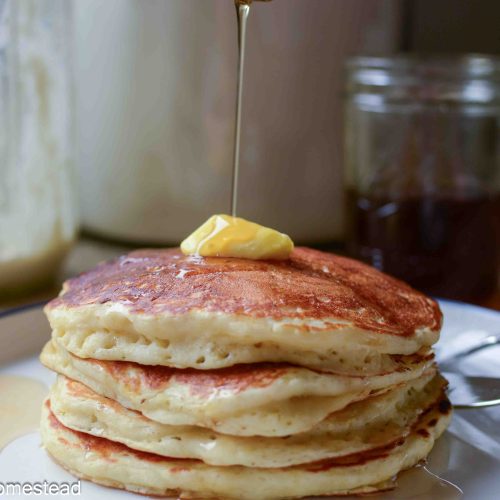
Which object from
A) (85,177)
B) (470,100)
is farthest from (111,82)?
(470,100)

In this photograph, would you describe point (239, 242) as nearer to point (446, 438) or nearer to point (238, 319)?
point (238, 319)

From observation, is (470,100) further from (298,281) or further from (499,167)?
(298,281)

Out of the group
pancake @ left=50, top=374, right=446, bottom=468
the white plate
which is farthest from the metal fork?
pancake @ left=50, top=374, right=446, bottom=468

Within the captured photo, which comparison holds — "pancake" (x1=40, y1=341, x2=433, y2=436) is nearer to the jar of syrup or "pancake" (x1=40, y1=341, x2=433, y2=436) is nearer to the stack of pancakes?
the stack of pancakes

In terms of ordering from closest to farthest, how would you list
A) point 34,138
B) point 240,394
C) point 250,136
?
point 240,394 → point 34,138 → point 250,136

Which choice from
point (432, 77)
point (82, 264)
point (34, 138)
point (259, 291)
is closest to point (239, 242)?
point (259, 291)

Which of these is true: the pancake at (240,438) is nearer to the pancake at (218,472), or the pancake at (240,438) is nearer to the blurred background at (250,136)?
the pancake at (218,472)
